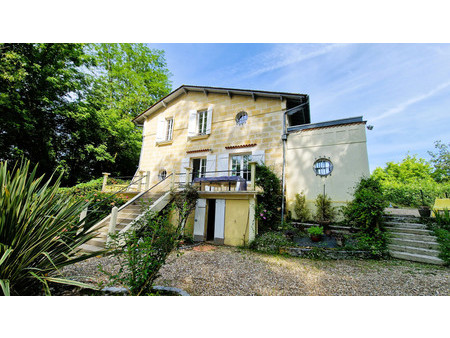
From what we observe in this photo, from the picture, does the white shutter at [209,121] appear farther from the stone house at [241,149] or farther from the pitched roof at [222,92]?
the pitched roof at [222,92]

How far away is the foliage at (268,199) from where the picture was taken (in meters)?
7.27

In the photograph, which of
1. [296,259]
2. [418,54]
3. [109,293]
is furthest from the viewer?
[296,259]

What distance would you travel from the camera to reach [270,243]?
19.9 feet

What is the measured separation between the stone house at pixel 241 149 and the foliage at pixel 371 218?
3.83 ft

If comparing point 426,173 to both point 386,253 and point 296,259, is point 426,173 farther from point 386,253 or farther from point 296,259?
point 296,259

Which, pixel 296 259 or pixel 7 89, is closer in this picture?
pixel 296 259

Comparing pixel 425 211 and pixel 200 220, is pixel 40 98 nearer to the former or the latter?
pixel 200 220

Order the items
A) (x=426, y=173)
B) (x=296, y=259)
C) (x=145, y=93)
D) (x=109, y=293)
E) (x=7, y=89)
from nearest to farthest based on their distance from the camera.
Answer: (x=109, y=293) < (x=296, y=259) < (x=7, y=89) < (x=145, y=93) < (x=426, y=173)

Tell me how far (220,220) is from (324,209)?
4.34 metres

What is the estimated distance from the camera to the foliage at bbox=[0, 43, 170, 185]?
998 centimetres
